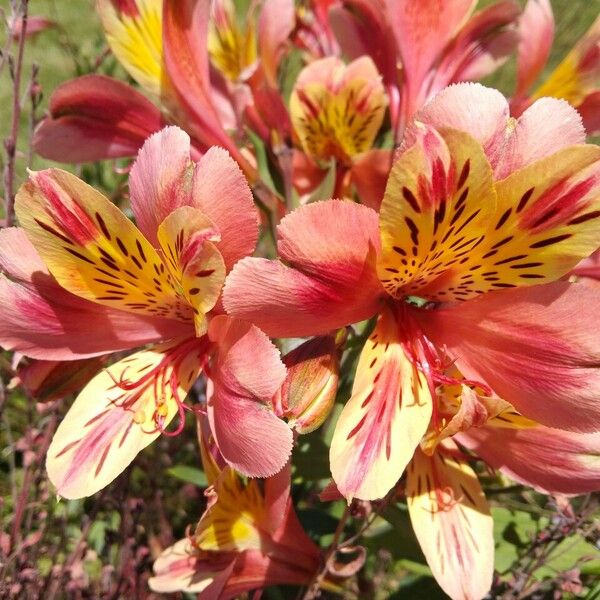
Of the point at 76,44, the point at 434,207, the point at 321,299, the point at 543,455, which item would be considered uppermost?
the point at 434,207

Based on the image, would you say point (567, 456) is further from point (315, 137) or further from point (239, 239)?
point (315, 137)

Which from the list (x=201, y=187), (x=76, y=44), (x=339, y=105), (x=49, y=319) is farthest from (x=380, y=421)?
(x=76, y=44)

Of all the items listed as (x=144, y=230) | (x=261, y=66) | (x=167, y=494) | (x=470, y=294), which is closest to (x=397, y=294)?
(x=470, y=294)

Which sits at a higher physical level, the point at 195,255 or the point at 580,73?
the point at 580,73

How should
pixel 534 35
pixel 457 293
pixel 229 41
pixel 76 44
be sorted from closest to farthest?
pixel 457 293 < pixel 534 35 < pixel 229 41 < pixel 76 44

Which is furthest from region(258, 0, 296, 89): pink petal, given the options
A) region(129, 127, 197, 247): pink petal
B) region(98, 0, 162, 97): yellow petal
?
region(129, 127, 197, 247): pink petal

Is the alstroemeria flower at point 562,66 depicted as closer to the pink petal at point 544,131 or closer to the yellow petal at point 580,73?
the yellow petal at point 580,73

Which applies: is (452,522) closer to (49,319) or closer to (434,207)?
(434,207)

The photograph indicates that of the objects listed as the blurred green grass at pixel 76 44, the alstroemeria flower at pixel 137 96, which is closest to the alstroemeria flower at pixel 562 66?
the alstroemeria flower at pixel 137 96
